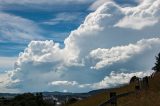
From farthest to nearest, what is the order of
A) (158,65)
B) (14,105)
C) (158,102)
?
(14,105) → (158,65) → (158,102)

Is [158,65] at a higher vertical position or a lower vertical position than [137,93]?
higher

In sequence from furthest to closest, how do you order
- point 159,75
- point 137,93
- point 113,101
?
point 159,75
point 137,93
point 113,101

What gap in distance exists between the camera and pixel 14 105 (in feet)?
486

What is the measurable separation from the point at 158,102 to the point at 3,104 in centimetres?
13407

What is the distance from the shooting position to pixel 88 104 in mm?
65125

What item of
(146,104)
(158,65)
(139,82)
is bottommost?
(146,104)

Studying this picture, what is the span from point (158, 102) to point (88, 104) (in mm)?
35295

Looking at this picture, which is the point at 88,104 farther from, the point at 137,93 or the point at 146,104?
the point at 146,104

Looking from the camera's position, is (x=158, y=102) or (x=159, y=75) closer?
(x=158, y=102)

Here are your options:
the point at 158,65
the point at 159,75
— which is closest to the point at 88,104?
the point at 159,75

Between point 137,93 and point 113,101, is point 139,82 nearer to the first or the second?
point 137,93

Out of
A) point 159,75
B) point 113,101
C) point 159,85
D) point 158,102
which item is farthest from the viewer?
point 159,75

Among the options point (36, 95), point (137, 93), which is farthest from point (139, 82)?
point (36, 95)

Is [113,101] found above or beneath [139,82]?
beneath
